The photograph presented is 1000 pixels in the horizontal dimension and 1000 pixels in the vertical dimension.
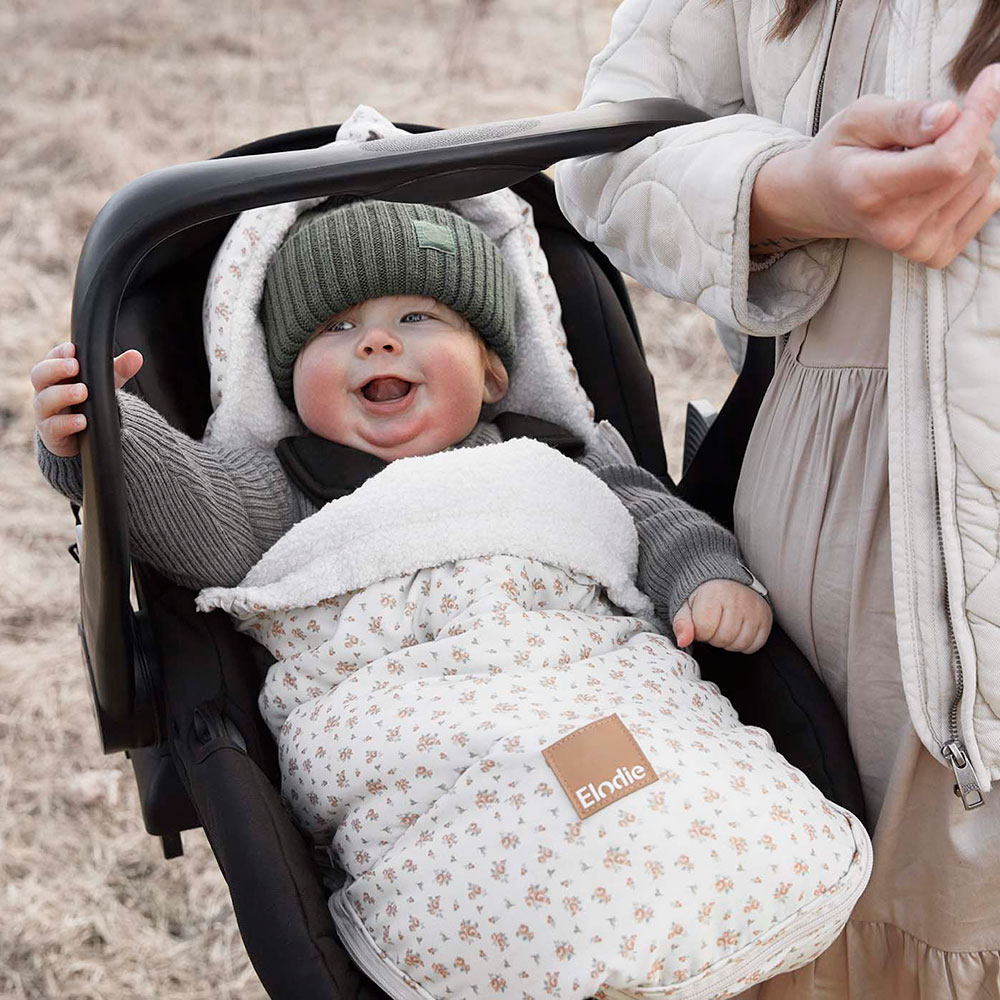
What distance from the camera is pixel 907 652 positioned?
0.79 m

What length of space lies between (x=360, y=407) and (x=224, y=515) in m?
0.18

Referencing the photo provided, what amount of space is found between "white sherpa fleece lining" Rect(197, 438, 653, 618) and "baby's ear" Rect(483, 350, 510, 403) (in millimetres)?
235

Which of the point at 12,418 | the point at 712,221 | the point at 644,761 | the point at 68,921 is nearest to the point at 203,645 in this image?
the point at 644,761

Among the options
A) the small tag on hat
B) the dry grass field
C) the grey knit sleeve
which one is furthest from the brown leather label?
the dry grass field

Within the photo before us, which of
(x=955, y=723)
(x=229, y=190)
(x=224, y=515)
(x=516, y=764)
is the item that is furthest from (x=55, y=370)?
(x=955, y=723)

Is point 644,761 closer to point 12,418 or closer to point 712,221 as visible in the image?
point 712,221

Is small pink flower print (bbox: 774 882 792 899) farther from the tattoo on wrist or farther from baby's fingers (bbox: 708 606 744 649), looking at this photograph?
the tattoo on wrist

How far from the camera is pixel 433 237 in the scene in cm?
121

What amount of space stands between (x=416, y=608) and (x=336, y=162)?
378mm

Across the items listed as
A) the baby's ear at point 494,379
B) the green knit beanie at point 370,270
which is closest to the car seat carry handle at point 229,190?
the green knit beanie at point 370,270

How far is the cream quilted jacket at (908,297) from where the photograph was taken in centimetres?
74

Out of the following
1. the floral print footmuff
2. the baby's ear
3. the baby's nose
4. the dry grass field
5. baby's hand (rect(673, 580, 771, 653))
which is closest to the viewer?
the floral print footmuff

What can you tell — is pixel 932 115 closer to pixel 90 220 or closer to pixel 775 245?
pixel 775 245

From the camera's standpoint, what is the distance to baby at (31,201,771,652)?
1056 millimetres
